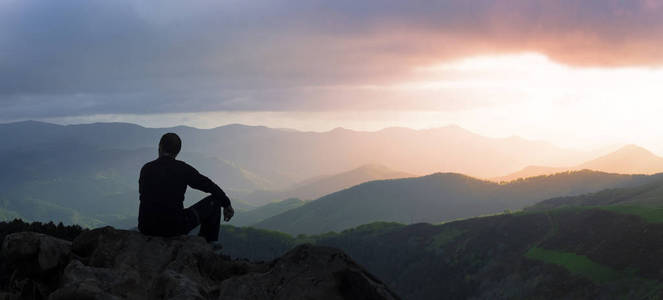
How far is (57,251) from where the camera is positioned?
14133 mm

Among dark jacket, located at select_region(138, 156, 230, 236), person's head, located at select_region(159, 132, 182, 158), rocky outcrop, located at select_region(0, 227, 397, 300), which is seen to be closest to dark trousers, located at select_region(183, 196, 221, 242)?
dark jacket, located at select_region(138, 156, 230, 236)

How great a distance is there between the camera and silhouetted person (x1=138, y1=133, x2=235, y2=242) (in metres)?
13.8

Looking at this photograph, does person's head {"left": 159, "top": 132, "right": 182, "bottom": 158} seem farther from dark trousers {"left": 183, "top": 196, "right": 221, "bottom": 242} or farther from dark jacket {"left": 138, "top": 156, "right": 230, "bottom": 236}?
dark trousers {"left": 183, "top": 196, "right": 221, "bottom": 242}

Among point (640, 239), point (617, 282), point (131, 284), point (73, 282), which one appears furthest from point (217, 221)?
point (640, 239)

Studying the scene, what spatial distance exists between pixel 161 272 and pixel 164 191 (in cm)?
215

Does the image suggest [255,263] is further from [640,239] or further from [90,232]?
[640,239]

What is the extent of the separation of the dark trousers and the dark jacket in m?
0.24

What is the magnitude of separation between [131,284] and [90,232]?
3555mm

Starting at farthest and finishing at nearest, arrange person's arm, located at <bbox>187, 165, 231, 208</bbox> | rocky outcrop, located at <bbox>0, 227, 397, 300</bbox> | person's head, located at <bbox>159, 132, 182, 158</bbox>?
person's head, located at <bbox>159, 132, 182, 158</bbox> → person's arm, located at <bbox>187, 165, 231, 208</bbox> → rocky outcrop, located at <bbox>0, 227, 397, 300</bbox>

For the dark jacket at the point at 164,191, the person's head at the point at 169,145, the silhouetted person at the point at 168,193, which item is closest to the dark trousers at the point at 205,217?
the silhouetted person at the point at 168,193

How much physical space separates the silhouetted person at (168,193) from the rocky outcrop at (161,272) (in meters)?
0.58

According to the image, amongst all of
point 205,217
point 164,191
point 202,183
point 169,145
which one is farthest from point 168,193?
point 205,217

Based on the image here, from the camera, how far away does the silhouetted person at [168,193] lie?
1380 centimetres

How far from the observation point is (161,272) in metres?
13.5
